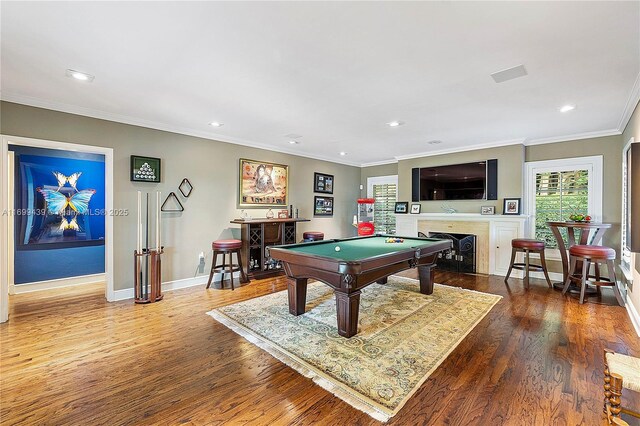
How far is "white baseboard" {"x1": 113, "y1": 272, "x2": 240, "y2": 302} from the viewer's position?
402cm

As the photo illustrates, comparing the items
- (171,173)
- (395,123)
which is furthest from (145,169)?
(395,123)

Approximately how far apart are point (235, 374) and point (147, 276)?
2.65 meters

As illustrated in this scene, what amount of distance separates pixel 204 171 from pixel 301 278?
2851mm

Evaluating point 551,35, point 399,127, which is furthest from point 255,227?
point 551,35

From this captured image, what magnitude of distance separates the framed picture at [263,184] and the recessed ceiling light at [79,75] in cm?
269

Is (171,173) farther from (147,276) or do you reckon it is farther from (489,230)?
(489,230)

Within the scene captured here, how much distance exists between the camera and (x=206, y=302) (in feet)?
12.7

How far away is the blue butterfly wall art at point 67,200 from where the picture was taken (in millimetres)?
4602

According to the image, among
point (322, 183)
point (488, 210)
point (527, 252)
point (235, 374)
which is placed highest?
point (322, 183)

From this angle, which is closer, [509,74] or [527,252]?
[509,74]

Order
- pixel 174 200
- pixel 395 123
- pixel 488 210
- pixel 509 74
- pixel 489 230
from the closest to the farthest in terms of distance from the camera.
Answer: pixel 509 74 → pixel 395 123 → pixel 174 200 → pixel 489 230 → pixel 488 210

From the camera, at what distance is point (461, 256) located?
5.75 meters

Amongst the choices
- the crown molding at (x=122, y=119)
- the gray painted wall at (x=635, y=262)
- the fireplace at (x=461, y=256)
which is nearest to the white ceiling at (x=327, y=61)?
the crown molding at (x=122, y=119)

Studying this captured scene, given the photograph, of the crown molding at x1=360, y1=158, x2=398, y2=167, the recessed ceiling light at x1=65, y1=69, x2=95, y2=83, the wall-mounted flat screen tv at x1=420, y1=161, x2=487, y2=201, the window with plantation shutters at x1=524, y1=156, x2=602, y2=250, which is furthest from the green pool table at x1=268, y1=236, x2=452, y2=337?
the crown molding at x1=360, y1=158, x2=398, y2=167
